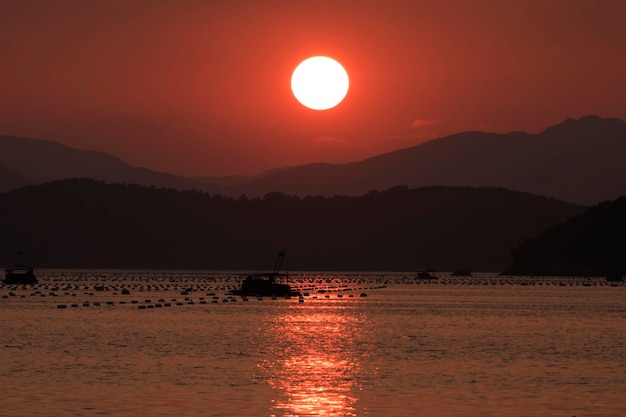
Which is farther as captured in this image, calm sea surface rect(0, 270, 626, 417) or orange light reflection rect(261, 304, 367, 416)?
orange light reflection rect(261, 304, 367, 416)

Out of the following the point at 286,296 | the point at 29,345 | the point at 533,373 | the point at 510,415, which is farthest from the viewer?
the point at 286,296

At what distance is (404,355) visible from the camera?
75.0 meters

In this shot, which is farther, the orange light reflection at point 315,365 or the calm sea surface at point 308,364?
the orange light reflection at point 315,365

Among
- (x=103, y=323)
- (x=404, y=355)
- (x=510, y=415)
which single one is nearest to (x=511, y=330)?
(x=404, y=355)

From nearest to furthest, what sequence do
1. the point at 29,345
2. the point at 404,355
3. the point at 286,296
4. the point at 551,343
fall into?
the point at 404,355 → the point at 29,345 → the point at 551,343 → the point at 286,296

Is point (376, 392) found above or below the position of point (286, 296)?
below

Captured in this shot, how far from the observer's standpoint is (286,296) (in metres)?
172

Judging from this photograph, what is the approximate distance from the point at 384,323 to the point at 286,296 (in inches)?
2359

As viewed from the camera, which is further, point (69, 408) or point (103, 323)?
point (103, 323)

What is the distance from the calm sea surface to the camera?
5028 centimetres

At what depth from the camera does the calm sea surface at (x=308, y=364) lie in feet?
165

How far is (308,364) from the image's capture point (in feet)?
225

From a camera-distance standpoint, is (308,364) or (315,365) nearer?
(315,365)

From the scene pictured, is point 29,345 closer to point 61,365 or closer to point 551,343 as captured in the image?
point 61,365
